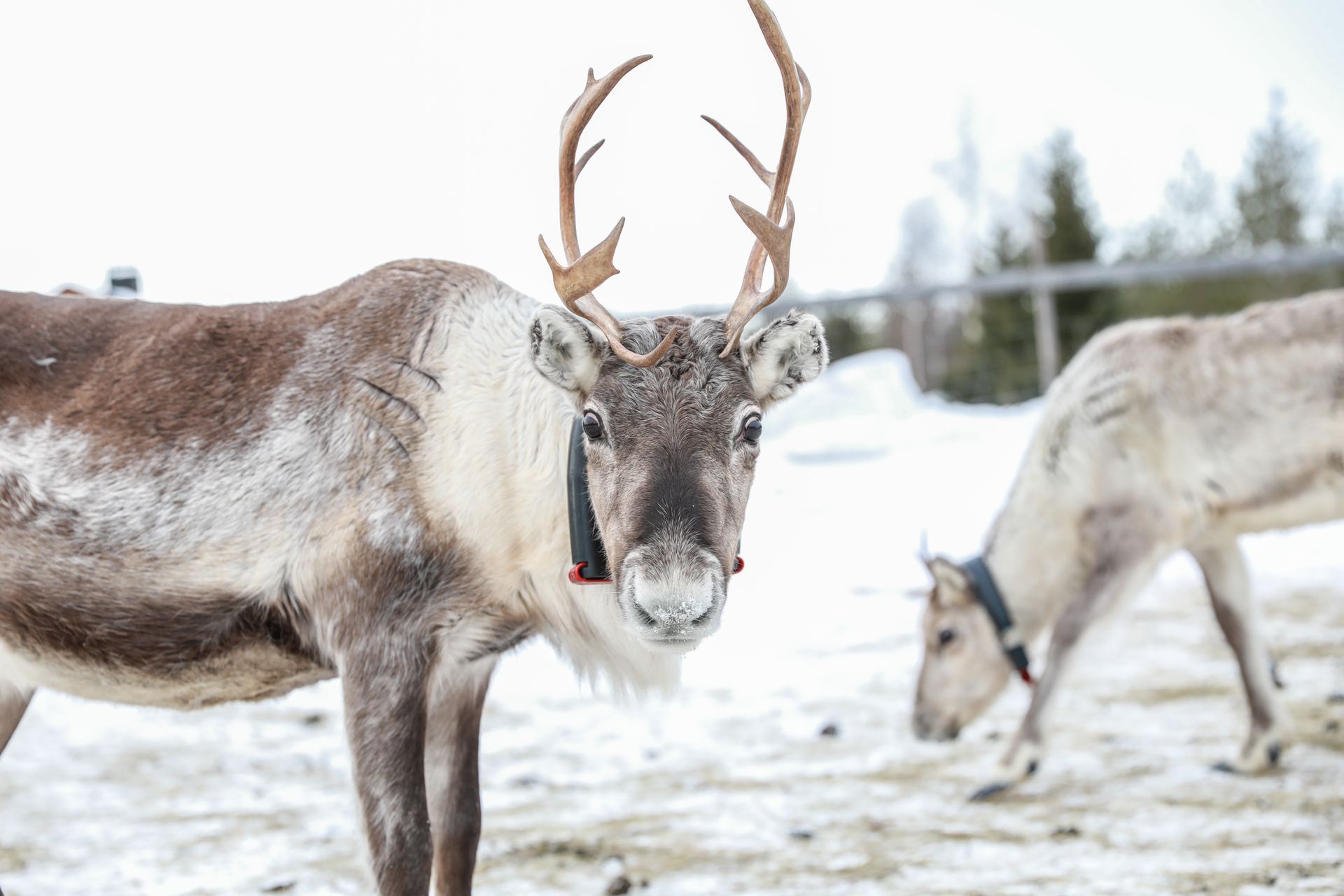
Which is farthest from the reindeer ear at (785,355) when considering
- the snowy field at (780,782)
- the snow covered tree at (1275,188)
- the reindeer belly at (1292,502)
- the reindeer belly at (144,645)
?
the snow covered tree at (1275,188)

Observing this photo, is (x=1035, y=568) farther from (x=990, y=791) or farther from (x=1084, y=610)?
(x=990, y=791)

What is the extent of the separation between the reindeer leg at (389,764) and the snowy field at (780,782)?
1.81ft

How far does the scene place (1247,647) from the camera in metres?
5.04

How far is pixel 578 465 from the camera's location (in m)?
2.91

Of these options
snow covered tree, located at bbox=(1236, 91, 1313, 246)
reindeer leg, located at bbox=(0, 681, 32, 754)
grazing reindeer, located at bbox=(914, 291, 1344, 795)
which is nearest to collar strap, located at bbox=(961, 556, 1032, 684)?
grazing reindeer, located at bbox=(914, 291, 1344, 795)

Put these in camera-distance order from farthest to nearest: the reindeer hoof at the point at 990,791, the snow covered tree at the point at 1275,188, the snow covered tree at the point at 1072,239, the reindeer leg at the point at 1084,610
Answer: the snow covered tree at the point at 1275,188 → the snow covered tree at the point at 1072,239 → the reindeer leg at the point at 1084,610 → the reindeer hoof at the point at 990,791

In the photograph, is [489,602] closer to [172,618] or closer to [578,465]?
[578,465]

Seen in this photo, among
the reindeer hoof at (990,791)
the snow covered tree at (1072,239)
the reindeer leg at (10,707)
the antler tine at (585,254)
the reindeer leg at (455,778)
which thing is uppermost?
the snow covered tree at (1072,239)

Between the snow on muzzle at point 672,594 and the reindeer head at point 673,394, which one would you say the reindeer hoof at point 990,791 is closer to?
the reindeer head at point 673,394

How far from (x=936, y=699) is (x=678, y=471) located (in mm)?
3071

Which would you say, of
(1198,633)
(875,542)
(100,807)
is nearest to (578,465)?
(100,807)

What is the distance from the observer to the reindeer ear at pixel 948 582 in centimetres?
543

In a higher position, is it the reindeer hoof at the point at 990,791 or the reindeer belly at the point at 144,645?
the reindeer belly at the point at 144,645

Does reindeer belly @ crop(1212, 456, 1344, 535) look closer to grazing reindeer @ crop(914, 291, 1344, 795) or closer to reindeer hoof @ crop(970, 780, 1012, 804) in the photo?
grazing reindeer @ crop(914, 291, 1344, 795)
